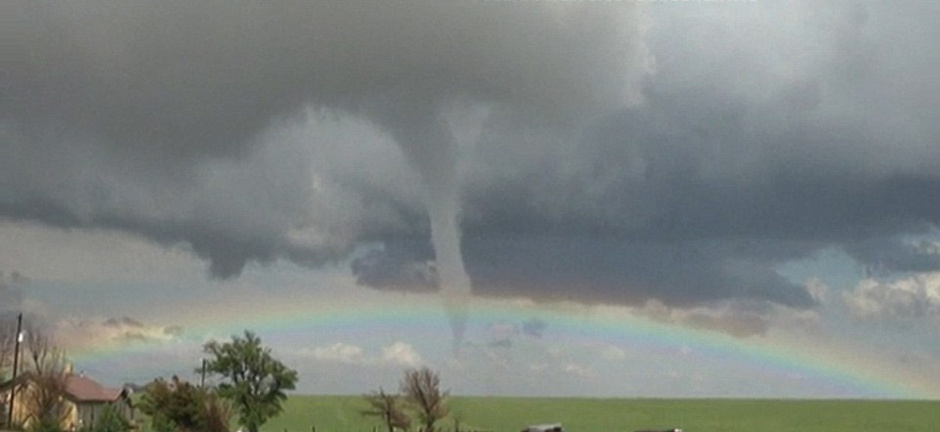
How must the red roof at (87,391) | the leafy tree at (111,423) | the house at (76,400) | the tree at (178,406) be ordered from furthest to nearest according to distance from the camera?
the red roof at (87,391) → the house at (76,400) → the leafy tree at (111,423) → the tree at (178,406)

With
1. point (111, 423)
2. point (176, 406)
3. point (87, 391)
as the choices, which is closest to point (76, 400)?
point (87, 391)

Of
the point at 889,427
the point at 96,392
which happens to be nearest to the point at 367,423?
the point at 96,392

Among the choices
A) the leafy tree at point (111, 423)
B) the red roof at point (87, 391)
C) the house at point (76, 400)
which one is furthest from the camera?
the red roof at point (87, 391)

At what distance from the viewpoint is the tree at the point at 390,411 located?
302 feet

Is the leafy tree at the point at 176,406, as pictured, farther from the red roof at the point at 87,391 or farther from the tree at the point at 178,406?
the red roof at the point at 87,391

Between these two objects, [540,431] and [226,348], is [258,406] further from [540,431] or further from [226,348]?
[540,431]

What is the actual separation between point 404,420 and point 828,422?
10155 cm

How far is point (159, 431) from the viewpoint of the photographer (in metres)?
81.4

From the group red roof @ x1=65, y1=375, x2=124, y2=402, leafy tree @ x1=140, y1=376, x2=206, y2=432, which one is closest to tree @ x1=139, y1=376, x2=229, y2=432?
leafy tree @ x1=140, y1=376, x2=206, y2=432

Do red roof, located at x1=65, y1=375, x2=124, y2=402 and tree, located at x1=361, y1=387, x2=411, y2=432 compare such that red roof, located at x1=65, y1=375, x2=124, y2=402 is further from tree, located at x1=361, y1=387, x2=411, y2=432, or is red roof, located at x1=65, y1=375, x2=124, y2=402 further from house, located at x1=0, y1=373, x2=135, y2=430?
tree, located at x1=361, y1=387, x2=411, y2=432

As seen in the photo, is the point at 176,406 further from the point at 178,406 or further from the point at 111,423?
the point at 111,423

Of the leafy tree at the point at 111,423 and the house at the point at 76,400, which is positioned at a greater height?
the house at the point at 76,400

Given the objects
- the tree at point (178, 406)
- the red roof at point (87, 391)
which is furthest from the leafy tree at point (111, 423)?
the red roof at point (87, 391)

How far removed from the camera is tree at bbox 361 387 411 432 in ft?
302
